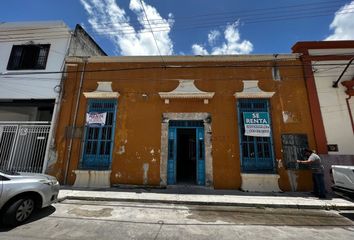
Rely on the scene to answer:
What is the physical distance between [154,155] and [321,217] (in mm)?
5874

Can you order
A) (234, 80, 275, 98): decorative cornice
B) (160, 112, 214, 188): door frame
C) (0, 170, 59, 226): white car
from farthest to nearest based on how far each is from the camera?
(234, 80, 275, 98): decorative cornice < (160, 112, 214, 188): door frame < (0, 170, 59, 226): white car

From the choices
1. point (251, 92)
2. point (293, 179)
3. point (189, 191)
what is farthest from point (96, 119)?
point (293, 179)

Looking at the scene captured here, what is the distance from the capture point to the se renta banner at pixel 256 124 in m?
8.19

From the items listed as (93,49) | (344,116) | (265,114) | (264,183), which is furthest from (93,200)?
(344,116)

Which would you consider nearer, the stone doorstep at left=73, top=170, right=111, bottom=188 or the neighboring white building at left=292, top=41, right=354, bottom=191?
the neighboring white building at left=292, top=41, right=354, bottom=191

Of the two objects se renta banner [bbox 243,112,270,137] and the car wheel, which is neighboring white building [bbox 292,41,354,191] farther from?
the car wheel

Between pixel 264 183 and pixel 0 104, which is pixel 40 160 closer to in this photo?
pixel 0 104

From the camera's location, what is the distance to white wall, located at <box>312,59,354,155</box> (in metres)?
7.95

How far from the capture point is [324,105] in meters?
8.31

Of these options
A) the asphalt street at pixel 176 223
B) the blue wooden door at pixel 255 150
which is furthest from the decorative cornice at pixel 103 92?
the blue wooden door at pixel 255 150

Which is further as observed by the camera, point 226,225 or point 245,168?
point 245,168

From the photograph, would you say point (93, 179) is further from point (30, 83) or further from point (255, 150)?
point (255, 150)

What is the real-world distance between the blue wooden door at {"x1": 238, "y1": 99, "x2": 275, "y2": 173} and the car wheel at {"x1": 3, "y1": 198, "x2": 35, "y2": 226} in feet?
23.1

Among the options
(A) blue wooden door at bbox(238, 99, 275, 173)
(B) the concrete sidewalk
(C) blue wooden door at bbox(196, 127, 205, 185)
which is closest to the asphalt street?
(B) the concrete sidewalk
